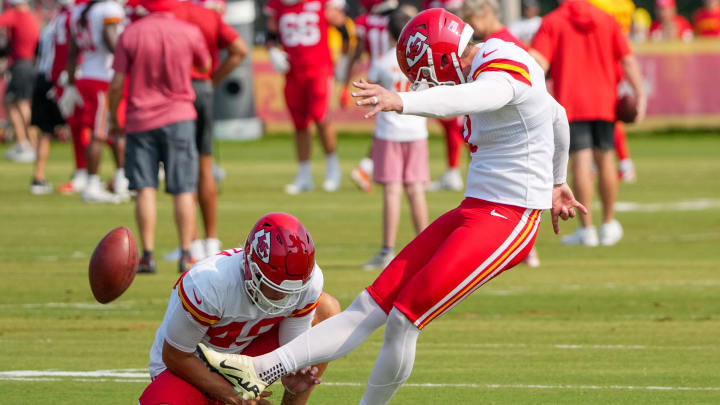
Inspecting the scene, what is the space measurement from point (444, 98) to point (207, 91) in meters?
6.48

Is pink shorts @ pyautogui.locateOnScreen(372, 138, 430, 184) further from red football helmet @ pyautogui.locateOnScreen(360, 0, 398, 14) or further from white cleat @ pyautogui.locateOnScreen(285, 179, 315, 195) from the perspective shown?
white cleat @ pyautogui.locateOnScreen(285, 179, 315, 195)

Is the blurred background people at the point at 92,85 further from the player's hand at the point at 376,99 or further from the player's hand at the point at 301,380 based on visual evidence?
the player's hand at the point at 376,99

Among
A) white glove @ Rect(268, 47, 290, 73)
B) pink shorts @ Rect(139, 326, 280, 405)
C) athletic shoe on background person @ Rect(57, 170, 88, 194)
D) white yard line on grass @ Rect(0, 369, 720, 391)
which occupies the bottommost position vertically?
athletic shoe on background person @ Rect(57, 170, 88, 194)

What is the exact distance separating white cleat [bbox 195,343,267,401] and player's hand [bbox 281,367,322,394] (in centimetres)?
19

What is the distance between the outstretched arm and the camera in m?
5.27

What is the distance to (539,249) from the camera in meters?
12.5

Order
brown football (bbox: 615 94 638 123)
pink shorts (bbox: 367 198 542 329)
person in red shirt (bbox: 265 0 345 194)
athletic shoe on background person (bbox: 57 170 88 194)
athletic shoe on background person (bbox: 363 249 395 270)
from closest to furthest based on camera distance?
pink shorts (bbox: 367 198 542 329)
athletic shoe on background person (bbox: 363 249 395 270)
brown football (bbox: 615 94 638 123)
person in red shirt (bbox: 265 0 345 194)
athletic shoe on background person (bbox: 57 170 88 194)

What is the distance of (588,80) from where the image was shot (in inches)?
495

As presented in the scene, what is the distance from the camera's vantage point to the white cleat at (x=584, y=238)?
12.7 metres

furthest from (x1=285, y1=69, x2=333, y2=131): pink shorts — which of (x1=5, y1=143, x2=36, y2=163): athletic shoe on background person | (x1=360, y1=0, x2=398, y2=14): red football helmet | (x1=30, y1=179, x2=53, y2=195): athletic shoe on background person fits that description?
(x1=5, y1=143, x2=36, y2=163): athletic shoe on background person

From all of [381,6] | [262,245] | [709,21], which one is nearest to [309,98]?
[381,6]

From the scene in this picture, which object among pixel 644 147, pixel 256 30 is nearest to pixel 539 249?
pixel 644 147

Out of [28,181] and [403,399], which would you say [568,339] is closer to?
[403,399]

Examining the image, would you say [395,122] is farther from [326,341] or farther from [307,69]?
[307,69]
